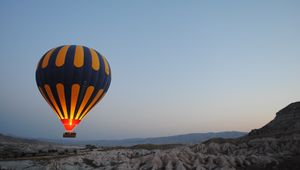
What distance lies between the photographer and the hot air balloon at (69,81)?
3344 centimetres

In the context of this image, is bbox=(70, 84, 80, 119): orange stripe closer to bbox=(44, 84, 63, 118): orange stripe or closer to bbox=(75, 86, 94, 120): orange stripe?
bbox=(75, 86, 94, 120): orange stripe

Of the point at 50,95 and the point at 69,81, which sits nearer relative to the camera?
the point at 69,81

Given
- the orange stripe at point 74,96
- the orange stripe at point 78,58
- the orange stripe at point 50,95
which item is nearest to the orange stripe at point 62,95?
the orange stripe at point 74,96

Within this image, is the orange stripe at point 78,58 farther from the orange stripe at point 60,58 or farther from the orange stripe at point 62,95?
the orange stripe at point 62,95

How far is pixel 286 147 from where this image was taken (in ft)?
88.0

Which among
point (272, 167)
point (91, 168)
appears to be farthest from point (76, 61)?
point (272, 167)

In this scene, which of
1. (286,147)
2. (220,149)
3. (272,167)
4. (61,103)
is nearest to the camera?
(272,167)

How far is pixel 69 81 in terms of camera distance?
3341 cm

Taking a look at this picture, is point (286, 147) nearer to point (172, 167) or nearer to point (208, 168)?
point (208, 168)

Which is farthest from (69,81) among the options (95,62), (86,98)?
(95,62)

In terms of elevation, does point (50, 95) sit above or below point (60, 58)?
below

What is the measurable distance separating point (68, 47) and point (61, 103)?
22.7 ft

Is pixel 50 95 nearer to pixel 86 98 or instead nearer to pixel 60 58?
pixel 86 98

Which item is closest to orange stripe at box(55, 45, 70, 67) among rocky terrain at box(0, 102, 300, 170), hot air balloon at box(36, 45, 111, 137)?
hot air balloon at box(36, 45, 111, 137)
